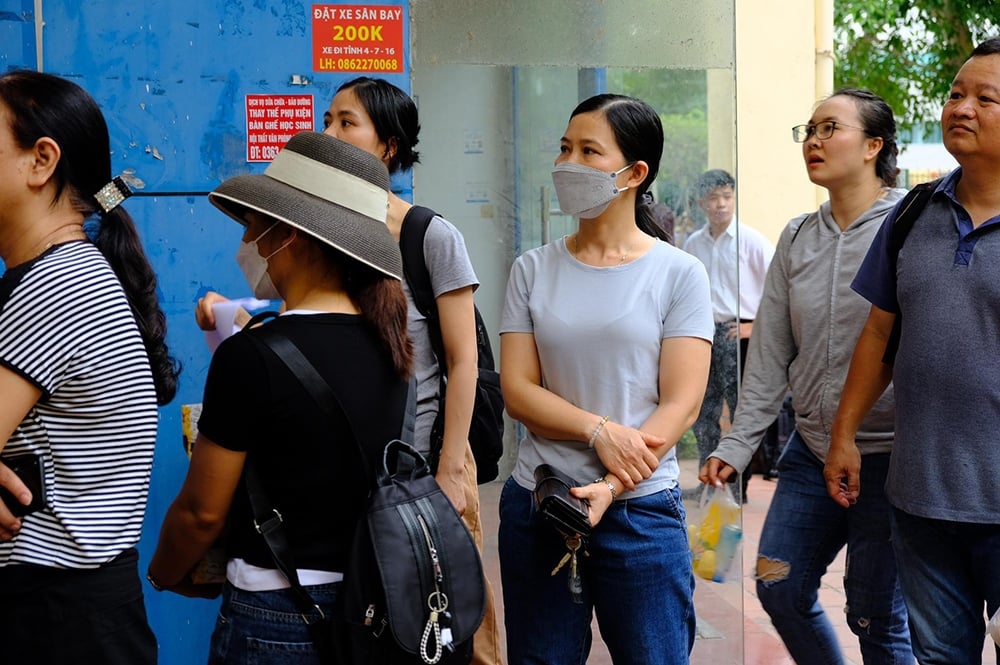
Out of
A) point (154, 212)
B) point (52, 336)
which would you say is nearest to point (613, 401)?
point (52, 336)

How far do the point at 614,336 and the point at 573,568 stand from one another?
583mm

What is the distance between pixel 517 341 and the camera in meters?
3.23

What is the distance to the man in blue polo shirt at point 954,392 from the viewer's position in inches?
116

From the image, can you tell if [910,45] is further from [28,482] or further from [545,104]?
[28,482]

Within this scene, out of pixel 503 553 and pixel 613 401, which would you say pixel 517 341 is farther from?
pixel 503 553

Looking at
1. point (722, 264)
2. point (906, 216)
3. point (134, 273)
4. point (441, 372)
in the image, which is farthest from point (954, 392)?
point (722, 264)

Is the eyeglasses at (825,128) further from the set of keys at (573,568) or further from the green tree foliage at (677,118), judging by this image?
the set of keys at (573,568)

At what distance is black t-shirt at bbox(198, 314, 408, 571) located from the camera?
219 cm

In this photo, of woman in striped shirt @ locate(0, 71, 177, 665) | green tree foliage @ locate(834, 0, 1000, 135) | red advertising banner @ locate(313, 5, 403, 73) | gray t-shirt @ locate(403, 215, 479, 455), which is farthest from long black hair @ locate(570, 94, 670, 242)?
green tree foliage @ locate(834, 0, 1000, 135)

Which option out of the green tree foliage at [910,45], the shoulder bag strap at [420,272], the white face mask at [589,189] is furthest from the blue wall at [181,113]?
the green tree foliage at [910,45]

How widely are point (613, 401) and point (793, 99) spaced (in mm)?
7498

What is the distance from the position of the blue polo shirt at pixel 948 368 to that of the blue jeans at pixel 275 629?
5.15 feet

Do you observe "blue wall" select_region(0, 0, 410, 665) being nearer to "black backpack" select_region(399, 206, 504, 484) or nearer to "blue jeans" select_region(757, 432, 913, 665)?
"black backpack" select_region(399, 206, 504, 484)

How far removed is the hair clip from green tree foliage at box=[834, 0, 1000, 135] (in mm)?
11834
